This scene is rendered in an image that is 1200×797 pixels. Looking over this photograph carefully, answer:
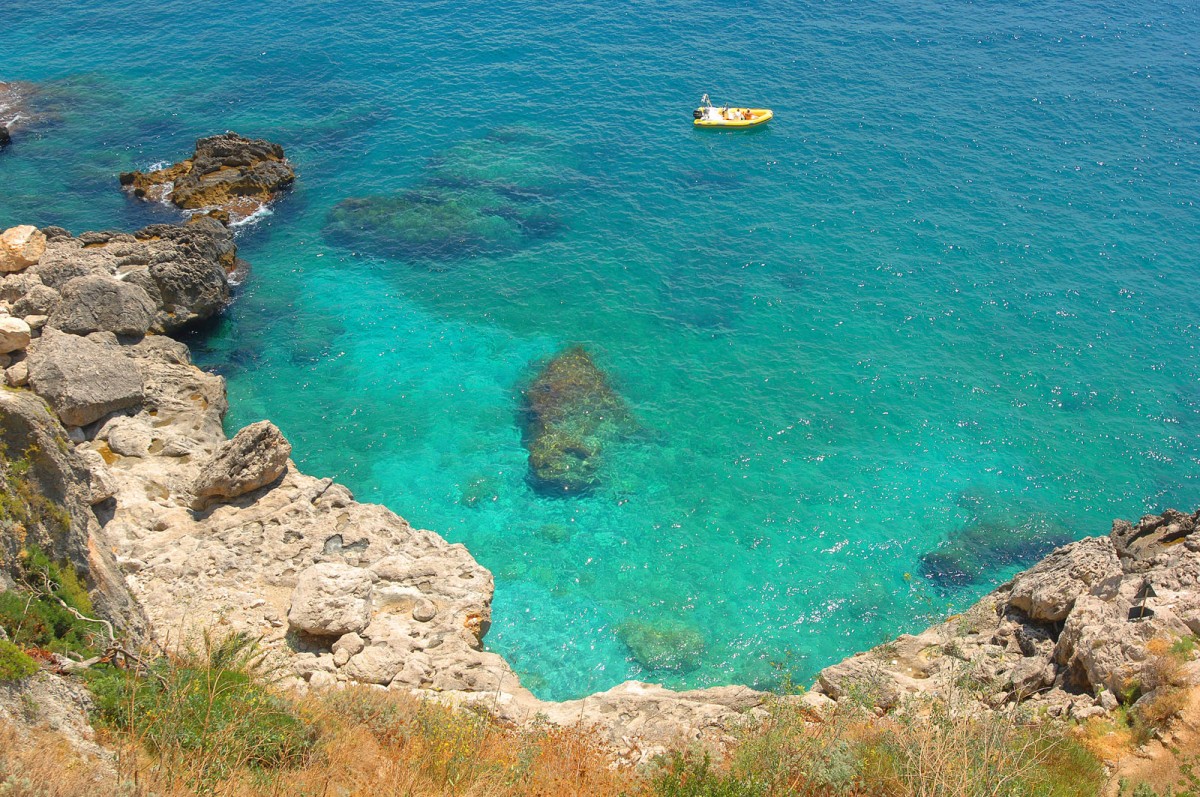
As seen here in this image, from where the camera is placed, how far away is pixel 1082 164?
46.1 meters

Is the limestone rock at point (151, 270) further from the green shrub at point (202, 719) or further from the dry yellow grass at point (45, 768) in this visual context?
the dry yellow grass at point (45, 768)

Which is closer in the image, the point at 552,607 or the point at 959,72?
the point at 552,607

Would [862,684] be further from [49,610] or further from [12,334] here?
[12,334]

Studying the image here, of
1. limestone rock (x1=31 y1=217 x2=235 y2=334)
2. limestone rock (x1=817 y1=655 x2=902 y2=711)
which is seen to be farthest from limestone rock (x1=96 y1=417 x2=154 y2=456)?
limestone rock (x1=817 y1=655 x2=902 y2=711)

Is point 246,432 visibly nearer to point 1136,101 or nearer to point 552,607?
point 552,607

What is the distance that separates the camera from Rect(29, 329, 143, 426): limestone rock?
79.5 feet

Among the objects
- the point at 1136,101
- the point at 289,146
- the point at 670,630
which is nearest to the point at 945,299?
the point at 670,630

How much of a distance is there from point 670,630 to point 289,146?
40.0 m

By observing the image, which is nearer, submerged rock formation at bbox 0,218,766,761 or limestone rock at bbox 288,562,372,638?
submerged rock formation at bbox 0,218,766,761

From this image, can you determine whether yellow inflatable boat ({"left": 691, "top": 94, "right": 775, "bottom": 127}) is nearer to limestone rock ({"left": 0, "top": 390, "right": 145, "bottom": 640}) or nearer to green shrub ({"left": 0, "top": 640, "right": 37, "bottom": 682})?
limestone rock ({"left": 0, "top": 390, "right": 145, "bottom": 640})

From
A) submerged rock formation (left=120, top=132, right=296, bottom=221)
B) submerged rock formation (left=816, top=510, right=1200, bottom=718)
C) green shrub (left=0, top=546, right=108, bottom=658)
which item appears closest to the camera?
green shrub (left=0, top=546, right=108, bottom=658)

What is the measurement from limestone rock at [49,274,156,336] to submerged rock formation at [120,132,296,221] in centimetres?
1351

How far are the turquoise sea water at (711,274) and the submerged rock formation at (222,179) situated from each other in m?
1.84

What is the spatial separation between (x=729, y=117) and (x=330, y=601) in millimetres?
41205
